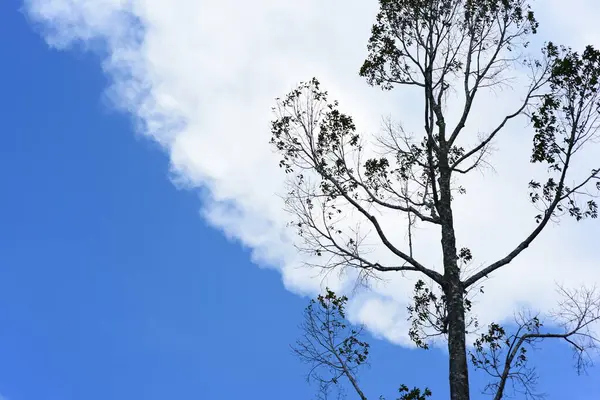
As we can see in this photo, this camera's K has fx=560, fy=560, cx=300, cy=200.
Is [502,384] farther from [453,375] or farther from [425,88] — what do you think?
[425,88]

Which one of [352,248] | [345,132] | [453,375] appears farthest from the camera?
[345,132]

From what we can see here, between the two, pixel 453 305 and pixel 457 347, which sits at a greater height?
pixel 453 305

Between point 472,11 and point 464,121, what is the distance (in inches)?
116

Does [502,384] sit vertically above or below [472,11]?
below

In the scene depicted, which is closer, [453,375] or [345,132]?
[453,375]

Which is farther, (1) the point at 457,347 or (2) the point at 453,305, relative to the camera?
(2) the point at 453,305

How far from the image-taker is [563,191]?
33.5 feet

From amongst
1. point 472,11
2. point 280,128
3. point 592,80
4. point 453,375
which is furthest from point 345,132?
point 453,375

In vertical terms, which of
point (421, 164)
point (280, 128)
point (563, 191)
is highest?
point (280, 128)

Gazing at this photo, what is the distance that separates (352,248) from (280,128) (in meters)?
3.46

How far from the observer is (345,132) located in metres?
12.8

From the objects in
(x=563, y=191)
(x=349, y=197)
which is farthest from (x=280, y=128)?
(x=563, y=191)

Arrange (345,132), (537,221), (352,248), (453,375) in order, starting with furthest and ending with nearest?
(345,132)
(352,248)
(537,221)
(453,375)

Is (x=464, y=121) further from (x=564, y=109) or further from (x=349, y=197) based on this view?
(x=349, y=197)
